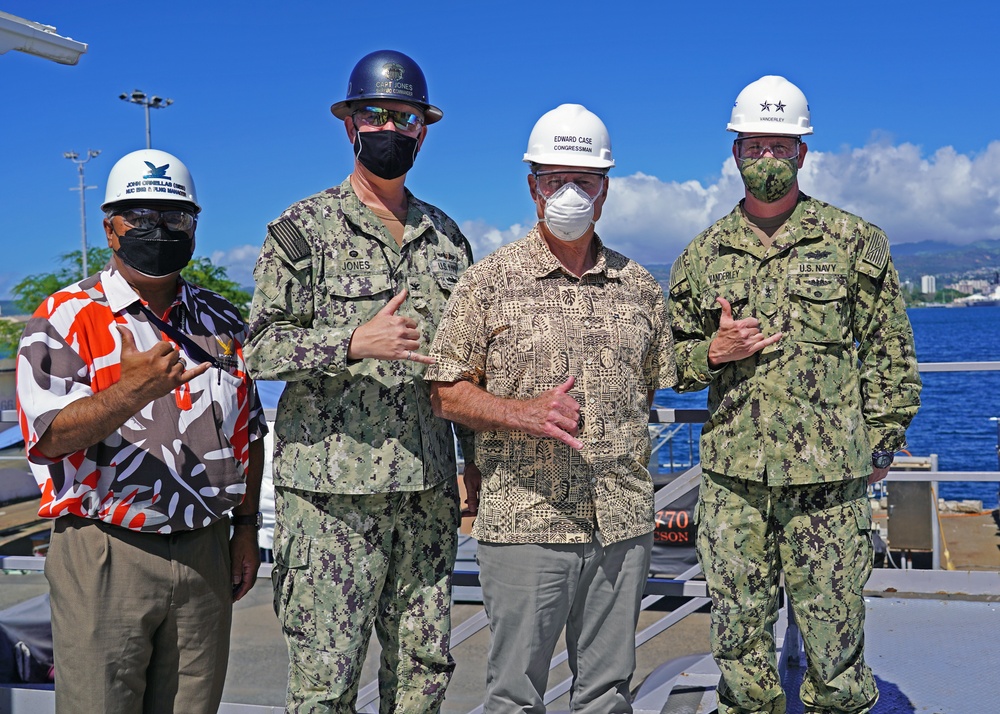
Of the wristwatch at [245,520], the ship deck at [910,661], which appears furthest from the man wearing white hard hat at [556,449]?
the wristwatch at [245,520]

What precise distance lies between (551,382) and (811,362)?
893mm

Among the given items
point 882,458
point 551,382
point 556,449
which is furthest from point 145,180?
point 882,458

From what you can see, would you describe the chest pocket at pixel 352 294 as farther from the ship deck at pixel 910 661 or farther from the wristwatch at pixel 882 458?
the wristwatch at pixel 882 458

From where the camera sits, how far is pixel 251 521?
2.91m

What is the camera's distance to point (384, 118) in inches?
110

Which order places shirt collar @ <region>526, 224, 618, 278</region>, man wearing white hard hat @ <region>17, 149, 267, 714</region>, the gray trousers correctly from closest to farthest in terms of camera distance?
man wearing white hard hat @ <region>17, 149, 267, 714</region> → the gray trousers → shirt collar @ <region>526, 224, 618, 278</region>

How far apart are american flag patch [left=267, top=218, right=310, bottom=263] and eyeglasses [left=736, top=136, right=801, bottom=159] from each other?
1452 millimetres

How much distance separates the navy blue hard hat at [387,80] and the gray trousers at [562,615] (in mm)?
1399

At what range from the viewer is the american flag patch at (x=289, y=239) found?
270cm

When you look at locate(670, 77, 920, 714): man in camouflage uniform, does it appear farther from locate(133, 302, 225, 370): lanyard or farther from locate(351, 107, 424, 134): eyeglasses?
locate(133, 302, 225, 370): lanyard

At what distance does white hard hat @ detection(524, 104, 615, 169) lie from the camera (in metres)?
2.67

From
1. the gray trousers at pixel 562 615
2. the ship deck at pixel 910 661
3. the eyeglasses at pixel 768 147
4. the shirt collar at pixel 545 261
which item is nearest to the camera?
the gray trousers at pixel 562 615

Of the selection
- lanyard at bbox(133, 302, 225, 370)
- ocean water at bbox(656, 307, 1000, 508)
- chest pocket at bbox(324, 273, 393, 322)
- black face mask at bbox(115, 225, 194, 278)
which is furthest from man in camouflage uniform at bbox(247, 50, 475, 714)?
ocean water at bbox(656, 307, 1000, 508)

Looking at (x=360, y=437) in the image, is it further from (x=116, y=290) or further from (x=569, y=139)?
(x=569, y=139)
